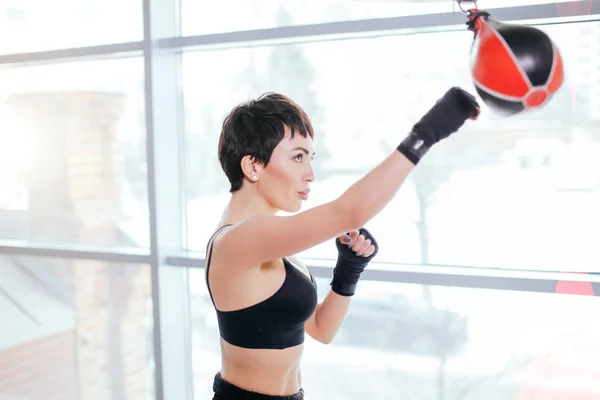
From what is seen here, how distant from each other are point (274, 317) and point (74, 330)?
2.36m

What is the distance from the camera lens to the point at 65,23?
343 cm

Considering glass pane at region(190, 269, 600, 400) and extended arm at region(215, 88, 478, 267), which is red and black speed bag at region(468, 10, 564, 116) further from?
glass pane at region(190, 269, 600, 400)

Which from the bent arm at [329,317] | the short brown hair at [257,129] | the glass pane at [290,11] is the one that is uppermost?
the glass pane at [290,11]

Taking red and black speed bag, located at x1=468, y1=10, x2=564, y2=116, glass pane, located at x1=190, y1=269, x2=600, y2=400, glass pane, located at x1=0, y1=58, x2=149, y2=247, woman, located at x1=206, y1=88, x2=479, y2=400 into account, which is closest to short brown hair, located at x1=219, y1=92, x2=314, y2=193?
woman, located at x1=206, y1=88, x2=479, y2=400

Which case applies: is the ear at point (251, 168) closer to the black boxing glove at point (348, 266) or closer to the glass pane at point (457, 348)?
the black boxing glove at point (348, 266)

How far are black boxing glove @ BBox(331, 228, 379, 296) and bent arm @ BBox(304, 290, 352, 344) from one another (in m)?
0.03

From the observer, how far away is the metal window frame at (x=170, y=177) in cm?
259

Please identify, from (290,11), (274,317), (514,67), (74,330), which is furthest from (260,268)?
(74,330)

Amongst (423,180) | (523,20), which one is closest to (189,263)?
(423,180)

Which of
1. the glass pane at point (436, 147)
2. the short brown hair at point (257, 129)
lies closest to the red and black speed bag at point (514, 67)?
the short brown hair at point (257, 129)

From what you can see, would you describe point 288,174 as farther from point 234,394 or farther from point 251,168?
point 234,394

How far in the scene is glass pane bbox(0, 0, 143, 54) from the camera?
3277 millimetres

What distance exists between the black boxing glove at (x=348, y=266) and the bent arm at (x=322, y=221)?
443 mm

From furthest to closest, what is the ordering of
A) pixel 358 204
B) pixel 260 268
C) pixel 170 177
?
pixel 170 177 → pixel 260 268 → pixel 358 204
